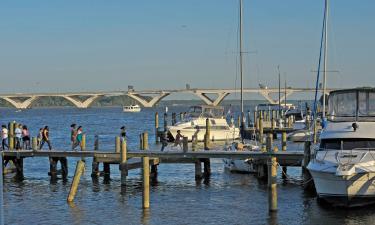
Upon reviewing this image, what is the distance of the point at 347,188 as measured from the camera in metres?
23.8

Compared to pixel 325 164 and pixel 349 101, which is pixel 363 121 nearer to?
pixel 349 101

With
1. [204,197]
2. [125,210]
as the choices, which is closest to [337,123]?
[204,197]

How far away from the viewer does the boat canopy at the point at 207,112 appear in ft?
207

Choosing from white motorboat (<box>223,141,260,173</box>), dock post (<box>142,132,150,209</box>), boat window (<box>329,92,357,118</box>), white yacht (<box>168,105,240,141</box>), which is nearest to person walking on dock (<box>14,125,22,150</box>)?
white motorboat (<box>223,141,260,173</box>)

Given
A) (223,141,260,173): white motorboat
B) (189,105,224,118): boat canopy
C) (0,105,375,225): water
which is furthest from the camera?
(189,105,224,118): boat canopy

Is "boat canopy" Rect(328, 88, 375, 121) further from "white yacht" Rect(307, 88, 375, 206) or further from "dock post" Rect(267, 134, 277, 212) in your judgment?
"dock post" Rect(267, 134, 277, 212)

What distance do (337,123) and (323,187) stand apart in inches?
143

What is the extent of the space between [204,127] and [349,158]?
38049 millimetres

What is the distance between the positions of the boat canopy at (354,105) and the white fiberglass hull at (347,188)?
175 inches

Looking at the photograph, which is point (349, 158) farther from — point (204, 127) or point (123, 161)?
point (204, 127)

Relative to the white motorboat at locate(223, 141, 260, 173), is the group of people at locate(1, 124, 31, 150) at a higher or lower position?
higher

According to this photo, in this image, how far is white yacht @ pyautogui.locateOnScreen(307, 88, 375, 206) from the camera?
2350cm

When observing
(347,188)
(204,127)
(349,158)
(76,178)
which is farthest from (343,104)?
(204,127)

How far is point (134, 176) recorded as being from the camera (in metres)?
35.7
